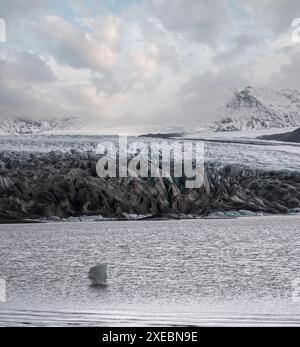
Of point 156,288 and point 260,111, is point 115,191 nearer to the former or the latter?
point 156,288

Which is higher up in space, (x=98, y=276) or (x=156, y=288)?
(x=98, y=276)

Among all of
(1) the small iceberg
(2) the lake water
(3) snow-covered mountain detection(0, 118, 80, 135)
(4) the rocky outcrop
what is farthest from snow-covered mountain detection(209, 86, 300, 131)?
(1) the small iceberg

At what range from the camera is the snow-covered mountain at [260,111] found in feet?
582

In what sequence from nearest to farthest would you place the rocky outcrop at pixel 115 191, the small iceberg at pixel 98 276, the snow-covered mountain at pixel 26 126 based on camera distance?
the small iceberg at pixel 98 276 → the rocky outcrop at pixel 115 191 → the snow-covered mountain at pixel 26 126

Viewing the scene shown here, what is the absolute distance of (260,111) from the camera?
186 metres

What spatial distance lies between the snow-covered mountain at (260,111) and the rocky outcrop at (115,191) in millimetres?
104548

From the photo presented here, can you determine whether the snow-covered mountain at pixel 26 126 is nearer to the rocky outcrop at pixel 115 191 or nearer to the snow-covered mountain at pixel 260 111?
the snow-covered mountain at pixel 260 111

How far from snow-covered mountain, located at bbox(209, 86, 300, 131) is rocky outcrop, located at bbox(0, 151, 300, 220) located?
4116 inches

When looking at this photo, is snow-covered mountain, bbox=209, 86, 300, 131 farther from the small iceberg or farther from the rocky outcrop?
the small iceberg

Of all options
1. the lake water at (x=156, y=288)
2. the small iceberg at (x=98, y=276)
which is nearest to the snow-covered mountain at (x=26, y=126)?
the lake water at (x=156, y=288)

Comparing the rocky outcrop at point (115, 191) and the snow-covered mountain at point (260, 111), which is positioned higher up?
the snow-covered mountain at point (260, 111)

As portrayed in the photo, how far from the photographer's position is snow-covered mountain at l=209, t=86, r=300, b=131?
177250 mm

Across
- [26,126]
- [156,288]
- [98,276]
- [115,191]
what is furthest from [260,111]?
[156,288]

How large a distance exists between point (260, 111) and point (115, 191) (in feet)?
421
